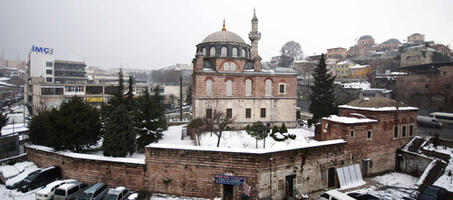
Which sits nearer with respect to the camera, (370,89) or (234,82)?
(234,82)

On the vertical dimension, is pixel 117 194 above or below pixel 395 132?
below

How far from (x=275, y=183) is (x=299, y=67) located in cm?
5904

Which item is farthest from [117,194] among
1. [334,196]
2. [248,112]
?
[248,112]

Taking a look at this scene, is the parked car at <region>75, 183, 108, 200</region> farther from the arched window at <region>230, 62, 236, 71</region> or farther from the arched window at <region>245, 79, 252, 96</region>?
the arched window at <region>230, 62, 236, 71</region>

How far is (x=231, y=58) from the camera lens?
75.9ft

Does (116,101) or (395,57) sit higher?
(395,57)

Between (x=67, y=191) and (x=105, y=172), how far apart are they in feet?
5.66

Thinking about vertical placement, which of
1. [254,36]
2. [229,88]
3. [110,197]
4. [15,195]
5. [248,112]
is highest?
[254,36]

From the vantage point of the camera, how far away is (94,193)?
404 inches

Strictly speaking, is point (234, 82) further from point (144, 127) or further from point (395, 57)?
point (395, 57)

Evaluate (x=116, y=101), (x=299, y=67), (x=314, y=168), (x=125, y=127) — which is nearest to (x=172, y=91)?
(x=299, y=67)

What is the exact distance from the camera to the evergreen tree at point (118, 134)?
1393cm

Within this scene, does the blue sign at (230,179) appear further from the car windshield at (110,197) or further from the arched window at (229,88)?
the arched window at (229,88)

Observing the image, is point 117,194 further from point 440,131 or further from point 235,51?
point 440,131
